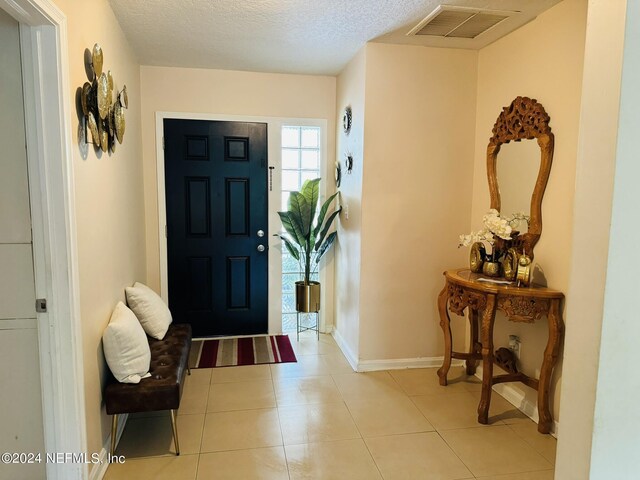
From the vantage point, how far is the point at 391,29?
9.35 ft

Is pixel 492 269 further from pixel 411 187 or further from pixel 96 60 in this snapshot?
pixel 96 60

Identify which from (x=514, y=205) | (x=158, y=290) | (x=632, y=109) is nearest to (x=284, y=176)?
(x=158, y=290)

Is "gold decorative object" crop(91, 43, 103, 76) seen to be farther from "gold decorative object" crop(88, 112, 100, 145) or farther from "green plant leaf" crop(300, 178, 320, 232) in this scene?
"green plant leaf" crop(300, 178, 320, 232)

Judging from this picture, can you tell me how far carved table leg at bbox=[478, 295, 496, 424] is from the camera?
2537 mm

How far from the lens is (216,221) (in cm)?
394

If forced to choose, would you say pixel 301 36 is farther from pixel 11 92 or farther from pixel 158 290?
pixel 158 290

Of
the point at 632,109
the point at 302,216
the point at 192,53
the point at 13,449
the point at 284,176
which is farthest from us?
the point at 284,176

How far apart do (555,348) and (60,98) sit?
2.72 metres

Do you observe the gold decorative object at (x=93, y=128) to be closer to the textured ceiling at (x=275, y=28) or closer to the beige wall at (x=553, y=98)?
the textured ceiling at (x=275, y=28)

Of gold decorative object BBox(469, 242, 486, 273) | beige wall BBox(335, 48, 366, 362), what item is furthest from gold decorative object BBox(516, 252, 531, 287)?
beige wall BBox(335, 48, 366, 362)

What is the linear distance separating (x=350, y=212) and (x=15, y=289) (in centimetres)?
242

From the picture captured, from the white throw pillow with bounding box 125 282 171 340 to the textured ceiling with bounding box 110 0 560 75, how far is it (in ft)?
5.84

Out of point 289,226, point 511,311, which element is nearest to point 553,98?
point 511,311

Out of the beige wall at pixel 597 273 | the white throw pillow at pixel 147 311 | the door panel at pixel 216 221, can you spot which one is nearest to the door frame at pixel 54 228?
the white throw pillow at pixel 147 311
